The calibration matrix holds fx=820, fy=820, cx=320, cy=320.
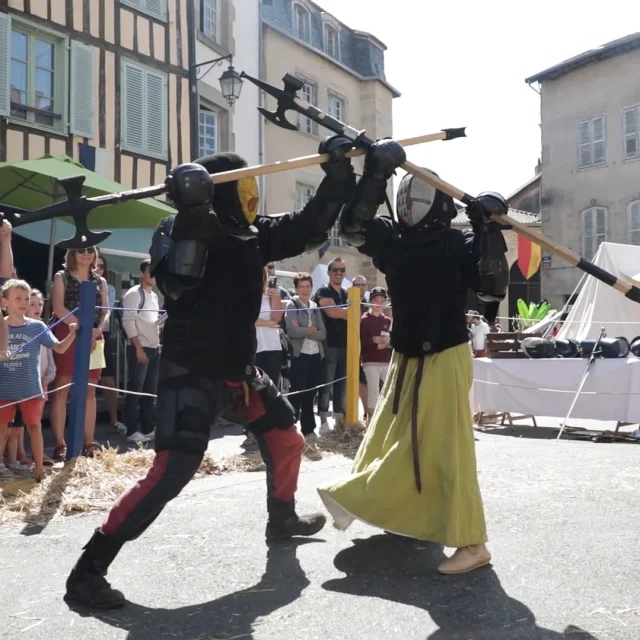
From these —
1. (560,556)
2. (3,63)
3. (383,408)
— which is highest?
(3,63)

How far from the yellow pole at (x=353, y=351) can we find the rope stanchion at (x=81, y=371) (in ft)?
9.31

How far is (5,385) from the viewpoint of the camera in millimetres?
5547

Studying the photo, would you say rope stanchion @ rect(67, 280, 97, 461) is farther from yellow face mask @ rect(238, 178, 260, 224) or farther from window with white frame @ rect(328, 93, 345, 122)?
window with white frame @ rect(328, 93, 345, 122)

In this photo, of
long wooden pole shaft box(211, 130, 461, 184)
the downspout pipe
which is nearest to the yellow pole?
long wooden pole shaft box(211, 130, 461, 184)

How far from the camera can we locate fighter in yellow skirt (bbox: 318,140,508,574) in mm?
3574

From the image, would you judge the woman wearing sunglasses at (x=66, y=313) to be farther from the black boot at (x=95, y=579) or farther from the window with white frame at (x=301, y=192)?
the window with white frame at (x=301, y=192)

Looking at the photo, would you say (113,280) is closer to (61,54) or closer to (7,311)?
(61,54)

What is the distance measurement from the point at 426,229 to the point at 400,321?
457 mm

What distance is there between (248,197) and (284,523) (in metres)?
1.60

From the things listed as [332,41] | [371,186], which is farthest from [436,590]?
[332,41]

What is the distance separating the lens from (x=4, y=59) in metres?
11.8

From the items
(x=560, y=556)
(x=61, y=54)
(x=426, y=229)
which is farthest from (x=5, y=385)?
(x=61, y=54)

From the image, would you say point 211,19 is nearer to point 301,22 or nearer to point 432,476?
point 301,22

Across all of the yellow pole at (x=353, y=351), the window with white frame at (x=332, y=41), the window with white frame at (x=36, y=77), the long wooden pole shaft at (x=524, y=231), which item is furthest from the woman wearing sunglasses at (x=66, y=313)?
the window with white frame at (x=332, y=41)
